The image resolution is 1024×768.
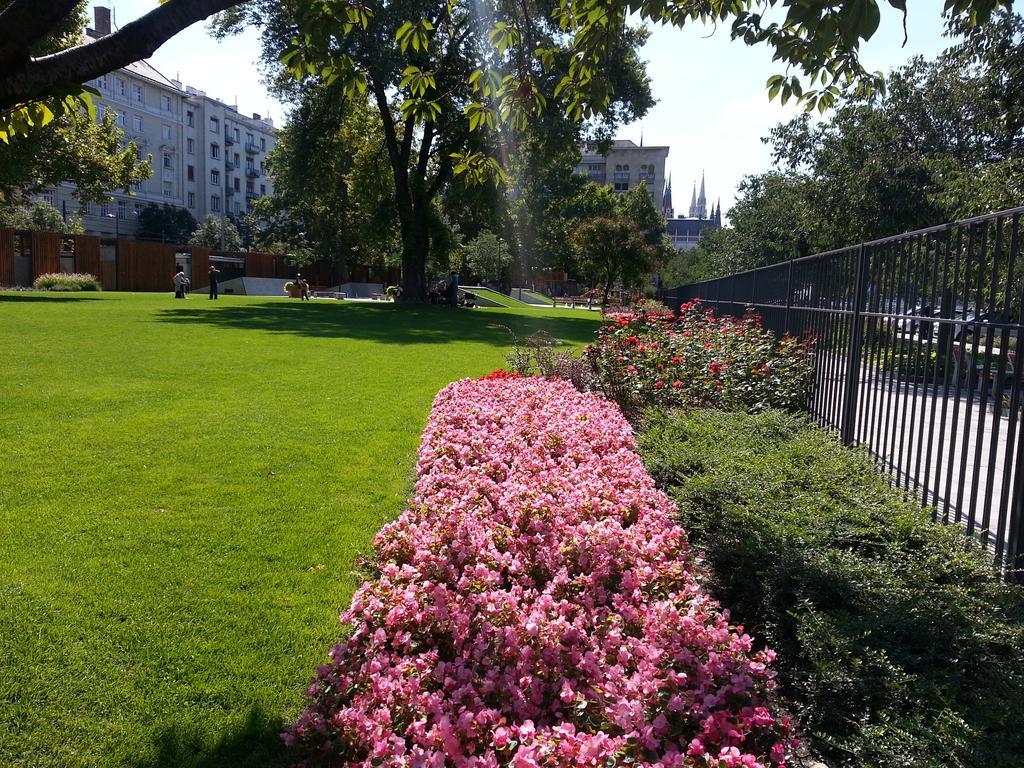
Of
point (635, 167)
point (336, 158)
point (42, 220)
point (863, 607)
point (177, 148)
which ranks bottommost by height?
point (863, 607)

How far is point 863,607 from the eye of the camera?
9.46 feet

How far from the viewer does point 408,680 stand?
2510 millimetres

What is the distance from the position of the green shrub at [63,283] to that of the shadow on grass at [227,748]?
37693mm

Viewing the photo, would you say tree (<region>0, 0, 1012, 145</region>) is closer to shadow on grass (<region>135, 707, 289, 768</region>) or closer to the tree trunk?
shadow on grass (<region>135, 707, 289, 768</region>)

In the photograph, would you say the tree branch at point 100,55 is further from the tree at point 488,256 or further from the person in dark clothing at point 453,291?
the tree at point 488,256

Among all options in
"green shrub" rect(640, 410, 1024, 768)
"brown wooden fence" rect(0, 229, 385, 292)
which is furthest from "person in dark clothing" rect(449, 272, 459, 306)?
"green shrub" rect(640, 410, 1024, 768)

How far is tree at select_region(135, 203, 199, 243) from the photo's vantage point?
69750 mm

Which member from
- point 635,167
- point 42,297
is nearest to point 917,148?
point 42,297

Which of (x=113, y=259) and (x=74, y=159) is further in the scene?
(x=113, y=259)

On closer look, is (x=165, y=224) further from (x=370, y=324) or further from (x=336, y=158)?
(x=370, y=324)

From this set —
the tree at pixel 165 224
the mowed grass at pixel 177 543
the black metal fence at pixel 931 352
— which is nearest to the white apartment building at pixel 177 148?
the tree at pixel 165 224

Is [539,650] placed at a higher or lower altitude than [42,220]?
lower

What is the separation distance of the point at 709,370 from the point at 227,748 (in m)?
6.09

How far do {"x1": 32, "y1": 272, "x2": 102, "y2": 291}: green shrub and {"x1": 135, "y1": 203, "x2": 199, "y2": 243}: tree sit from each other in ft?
118
